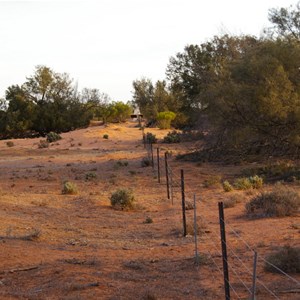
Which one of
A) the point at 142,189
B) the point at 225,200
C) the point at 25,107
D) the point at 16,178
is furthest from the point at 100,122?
the point at 225,200

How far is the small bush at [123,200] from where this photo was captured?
61.2 ft

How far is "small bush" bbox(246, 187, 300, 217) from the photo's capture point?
15.8 meters

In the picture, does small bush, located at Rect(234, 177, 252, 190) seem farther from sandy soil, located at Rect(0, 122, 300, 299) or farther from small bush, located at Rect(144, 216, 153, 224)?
small bush, located at Rect(144, 216, 153, 224)

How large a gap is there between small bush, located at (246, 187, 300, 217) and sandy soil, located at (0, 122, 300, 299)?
38 centimetres

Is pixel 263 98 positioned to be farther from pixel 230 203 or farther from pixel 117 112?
pixel 117 112

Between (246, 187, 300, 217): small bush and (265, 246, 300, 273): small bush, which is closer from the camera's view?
(265, 246, 300, 273): small bush

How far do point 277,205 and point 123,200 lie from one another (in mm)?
5143

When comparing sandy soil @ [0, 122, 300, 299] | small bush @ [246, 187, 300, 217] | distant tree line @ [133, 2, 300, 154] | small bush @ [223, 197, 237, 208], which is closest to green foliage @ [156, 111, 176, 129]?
distant tree line @ [133, 2, 300, 154]

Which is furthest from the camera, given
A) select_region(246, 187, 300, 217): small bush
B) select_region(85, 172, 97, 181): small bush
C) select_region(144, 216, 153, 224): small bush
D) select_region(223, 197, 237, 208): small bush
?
select_region(85, 172, 97, 181): small bush

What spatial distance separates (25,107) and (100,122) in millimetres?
14923

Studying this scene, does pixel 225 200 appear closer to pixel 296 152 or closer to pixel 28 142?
pixel 296 152

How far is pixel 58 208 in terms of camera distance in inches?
752

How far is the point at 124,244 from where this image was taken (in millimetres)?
13133

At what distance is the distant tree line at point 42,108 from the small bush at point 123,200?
1955 inches
